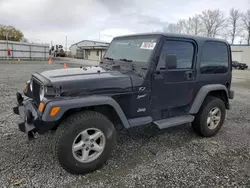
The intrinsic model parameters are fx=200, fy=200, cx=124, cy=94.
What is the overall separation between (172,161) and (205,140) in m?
1.17

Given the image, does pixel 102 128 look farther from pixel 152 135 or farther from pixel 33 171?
pixel 152 135

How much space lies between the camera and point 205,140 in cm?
383

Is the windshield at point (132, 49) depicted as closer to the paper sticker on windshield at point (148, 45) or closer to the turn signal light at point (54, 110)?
the paper sticker on windshield at point (148, 45)

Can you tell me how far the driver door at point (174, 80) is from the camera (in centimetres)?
312

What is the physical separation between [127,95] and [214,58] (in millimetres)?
2085

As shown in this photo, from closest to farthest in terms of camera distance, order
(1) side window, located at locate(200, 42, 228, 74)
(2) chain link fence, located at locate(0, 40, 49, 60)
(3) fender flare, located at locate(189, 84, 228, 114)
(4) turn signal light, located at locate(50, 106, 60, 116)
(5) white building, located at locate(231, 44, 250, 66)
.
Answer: (4) turn signal light, located at locate(50, 106, 60, 116)
(3) fender flare, located at locate(189, 84, 228, 114)
(1) side window, located at locate(200, 42, 228, 74)
(2) chain link fence, located at locate(0, 40, 49, 60)
(5) white building, located at locate(231, 44, 250, 66)

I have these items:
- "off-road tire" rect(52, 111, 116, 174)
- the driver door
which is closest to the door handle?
the driver door

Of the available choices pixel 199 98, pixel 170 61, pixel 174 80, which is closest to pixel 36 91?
pixel 170 61

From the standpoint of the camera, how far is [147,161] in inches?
118

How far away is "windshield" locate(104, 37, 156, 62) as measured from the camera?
316 cm

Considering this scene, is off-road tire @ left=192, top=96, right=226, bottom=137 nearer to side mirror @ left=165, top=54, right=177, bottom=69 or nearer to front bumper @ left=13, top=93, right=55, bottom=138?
side mirror @ left=165, top=54, right=177, bottom=69

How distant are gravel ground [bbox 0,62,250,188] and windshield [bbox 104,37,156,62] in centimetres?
150

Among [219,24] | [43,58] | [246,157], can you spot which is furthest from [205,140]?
[219,24]

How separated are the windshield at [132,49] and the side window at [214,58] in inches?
45.3
